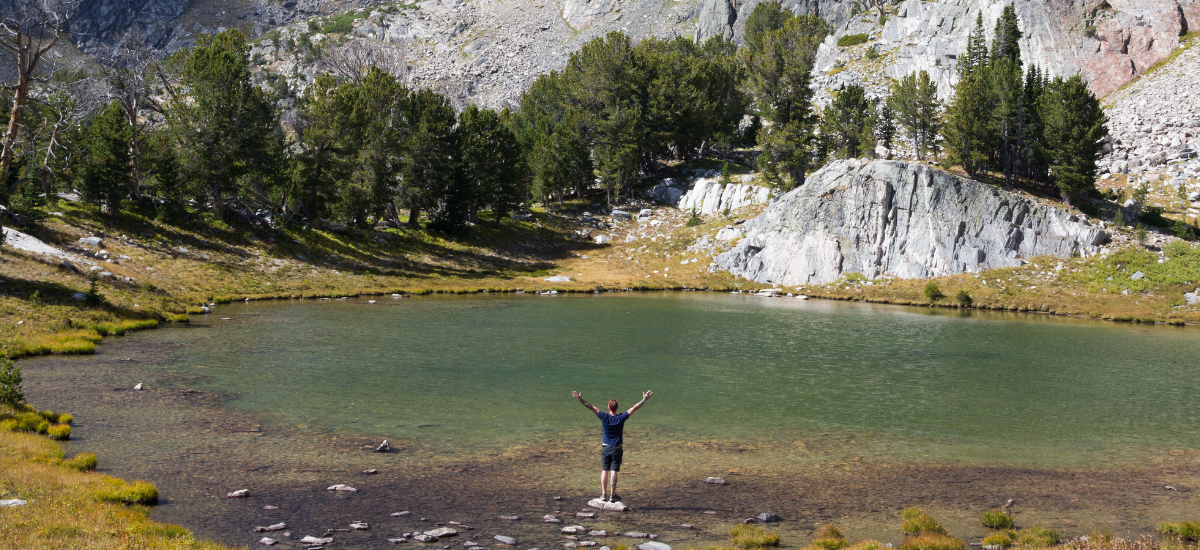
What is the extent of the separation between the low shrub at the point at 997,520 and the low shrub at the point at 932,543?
5.83 feet

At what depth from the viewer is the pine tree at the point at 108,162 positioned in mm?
58656

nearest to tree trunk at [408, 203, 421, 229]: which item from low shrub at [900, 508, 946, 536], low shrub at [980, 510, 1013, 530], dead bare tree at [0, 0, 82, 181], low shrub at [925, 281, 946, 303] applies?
dead bare tree at [0, 0, 82, 181]

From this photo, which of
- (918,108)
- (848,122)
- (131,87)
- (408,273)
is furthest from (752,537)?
(918,108)

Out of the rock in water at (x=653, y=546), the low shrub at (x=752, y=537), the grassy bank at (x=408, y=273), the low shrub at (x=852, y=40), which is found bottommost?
the rock in water at (x=653, y=546)

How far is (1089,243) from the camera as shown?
72.8m

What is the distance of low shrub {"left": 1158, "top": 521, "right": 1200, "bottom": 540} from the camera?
15.1 meters

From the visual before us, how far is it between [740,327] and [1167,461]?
97.6 feet

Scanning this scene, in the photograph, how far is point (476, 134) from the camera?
9281cm

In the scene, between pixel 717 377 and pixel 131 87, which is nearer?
pixel 717 377

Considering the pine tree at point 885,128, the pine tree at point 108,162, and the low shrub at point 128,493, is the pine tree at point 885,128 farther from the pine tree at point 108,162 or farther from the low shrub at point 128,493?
the low shrub at point 128,493

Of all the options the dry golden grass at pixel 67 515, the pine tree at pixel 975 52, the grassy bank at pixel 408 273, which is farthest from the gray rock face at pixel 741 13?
the dry golden grass at pixel 67 515

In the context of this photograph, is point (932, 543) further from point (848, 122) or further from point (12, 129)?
point (848, 122)

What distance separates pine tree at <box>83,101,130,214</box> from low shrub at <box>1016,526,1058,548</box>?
227 feet

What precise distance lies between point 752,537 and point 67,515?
44.0ft
